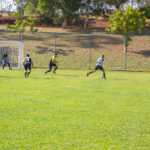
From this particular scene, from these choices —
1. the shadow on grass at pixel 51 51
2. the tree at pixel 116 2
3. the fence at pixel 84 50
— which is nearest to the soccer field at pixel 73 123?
the fence at pixel 84 50

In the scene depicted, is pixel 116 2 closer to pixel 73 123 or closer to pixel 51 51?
pixel 51 51

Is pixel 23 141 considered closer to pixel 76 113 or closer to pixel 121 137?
pixel 121 137

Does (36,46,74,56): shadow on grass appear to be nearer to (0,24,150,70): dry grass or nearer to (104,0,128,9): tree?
(0,24,150,70): dry grass

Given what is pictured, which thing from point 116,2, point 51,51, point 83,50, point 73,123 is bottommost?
point 73,123

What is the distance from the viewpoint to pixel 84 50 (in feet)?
116

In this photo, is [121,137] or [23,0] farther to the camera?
[23,0]

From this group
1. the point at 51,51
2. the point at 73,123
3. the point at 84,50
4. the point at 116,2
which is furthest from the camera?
the point at 116,2

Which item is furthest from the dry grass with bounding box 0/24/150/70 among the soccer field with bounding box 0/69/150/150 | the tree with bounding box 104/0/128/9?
the soccer field with bounding box 0/69/150/150

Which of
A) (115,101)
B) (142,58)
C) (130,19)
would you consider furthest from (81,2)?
(115,101)

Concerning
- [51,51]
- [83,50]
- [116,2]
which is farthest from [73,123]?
[116,2]

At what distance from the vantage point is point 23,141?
5.44m

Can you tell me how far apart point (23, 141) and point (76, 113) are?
9.05ft

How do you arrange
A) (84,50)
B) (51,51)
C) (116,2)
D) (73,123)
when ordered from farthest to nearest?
1. (116,2)
2. (84,50)
3. (51,51)
4. (73,123)

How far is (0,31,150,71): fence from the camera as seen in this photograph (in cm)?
3141
